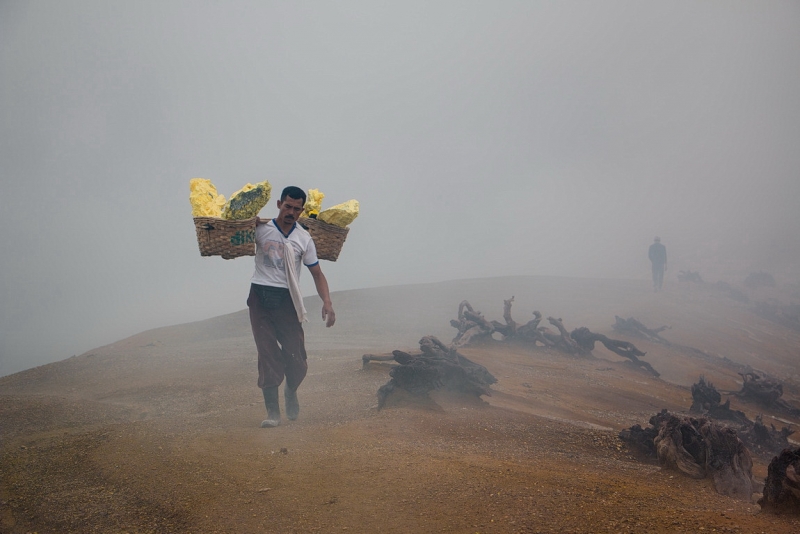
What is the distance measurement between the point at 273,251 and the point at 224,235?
1.63 ft

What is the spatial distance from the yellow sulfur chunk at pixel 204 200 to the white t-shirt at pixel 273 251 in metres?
0.39

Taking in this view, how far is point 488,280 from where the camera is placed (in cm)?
2038

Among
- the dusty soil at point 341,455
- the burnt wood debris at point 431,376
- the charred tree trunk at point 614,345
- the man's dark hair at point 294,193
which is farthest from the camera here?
the charred tree trunk at point 614,345

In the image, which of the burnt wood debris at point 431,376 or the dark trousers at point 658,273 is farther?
the dark trousers at point 658,273

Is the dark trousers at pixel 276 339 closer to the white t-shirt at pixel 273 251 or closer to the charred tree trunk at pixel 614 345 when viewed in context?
the white t-shirt at pixel 273 251

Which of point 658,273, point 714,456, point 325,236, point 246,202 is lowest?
point 714,456

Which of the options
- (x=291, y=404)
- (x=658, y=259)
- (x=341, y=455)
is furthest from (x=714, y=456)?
(x=658, y=259)

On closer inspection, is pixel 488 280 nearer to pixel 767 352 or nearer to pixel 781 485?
pixel 767 352

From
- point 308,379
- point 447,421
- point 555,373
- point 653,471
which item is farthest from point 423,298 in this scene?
point 653,471

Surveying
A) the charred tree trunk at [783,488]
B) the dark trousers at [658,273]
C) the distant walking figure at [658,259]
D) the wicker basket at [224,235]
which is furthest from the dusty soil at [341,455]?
the dark trousers at [658,273]

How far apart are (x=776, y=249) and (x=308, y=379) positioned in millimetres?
34016

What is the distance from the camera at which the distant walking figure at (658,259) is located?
61.6 feet

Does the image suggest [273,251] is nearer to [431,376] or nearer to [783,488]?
[431,376]

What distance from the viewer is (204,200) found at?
4203 mm
